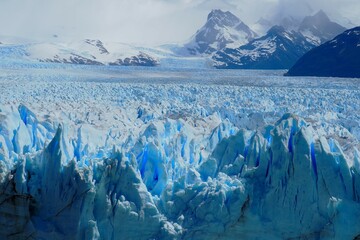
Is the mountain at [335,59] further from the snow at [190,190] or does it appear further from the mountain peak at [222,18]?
the mountain peak at [222,18]

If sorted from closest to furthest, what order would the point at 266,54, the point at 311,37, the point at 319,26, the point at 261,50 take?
the point at 266,54 → the point at 261,50 → the point at 311,37 → the point at 319,26

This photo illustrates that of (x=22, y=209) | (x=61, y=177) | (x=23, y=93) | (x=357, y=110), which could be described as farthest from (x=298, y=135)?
(x=23, y=93)

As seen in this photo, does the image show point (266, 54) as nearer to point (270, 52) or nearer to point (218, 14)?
point (270, 52)

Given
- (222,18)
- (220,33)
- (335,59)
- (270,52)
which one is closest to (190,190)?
(335,59)

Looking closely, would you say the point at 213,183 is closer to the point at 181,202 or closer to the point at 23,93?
the point at 181,202

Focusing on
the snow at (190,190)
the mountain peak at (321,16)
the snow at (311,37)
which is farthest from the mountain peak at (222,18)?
the snow at (190,190)

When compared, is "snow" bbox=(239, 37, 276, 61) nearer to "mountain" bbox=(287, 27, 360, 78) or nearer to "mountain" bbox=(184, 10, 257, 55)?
"mountain" bbox=(184, 10, 257, 55)

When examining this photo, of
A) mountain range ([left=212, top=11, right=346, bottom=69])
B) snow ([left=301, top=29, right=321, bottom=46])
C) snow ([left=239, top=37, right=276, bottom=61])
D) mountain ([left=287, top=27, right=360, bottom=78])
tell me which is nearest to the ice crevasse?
mountain ([left=287, top=27, right=360, bottom=78])
